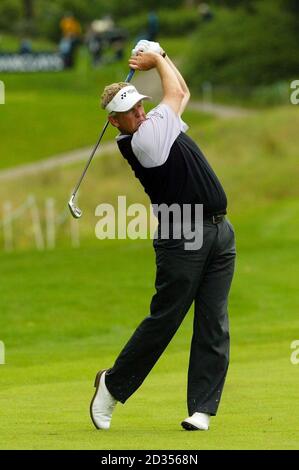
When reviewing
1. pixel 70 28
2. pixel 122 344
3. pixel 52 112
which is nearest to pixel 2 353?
pixel 122 344

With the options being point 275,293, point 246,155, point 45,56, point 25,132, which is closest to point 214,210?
point 275,293

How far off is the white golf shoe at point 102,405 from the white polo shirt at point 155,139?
145cm

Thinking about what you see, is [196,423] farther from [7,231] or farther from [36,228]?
[7,231]

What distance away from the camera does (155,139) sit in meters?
8.05

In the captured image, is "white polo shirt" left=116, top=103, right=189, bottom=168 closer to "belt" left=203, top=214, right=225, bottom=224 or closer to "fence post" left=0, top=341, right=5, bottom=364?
"belt" left=203, top=214, right=225, bottom=224

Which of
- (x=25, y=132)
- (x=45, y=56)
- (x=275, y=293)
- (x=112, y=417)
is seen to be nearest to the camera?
(x=112, y=417)

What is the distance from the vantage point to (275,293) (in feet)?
67.0

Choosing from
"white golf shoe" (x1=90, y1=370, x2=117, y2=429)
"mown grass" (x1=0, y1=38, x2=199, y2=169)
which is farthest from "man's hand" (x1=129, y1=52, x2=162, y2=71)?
"mown grass" (x1=0, y1=38, x2=199, y2=169)

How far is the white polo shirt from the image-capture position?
805 centimetres

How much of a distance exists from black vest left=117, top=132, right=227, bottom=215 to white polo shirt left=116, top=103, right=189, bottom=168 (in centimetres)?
5

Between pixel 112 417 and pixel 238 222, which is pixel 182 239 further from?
pixel 238 222

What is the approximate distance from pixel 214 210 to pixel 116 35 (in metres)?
60.7

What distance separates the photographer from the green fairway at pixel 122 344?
793 cm
